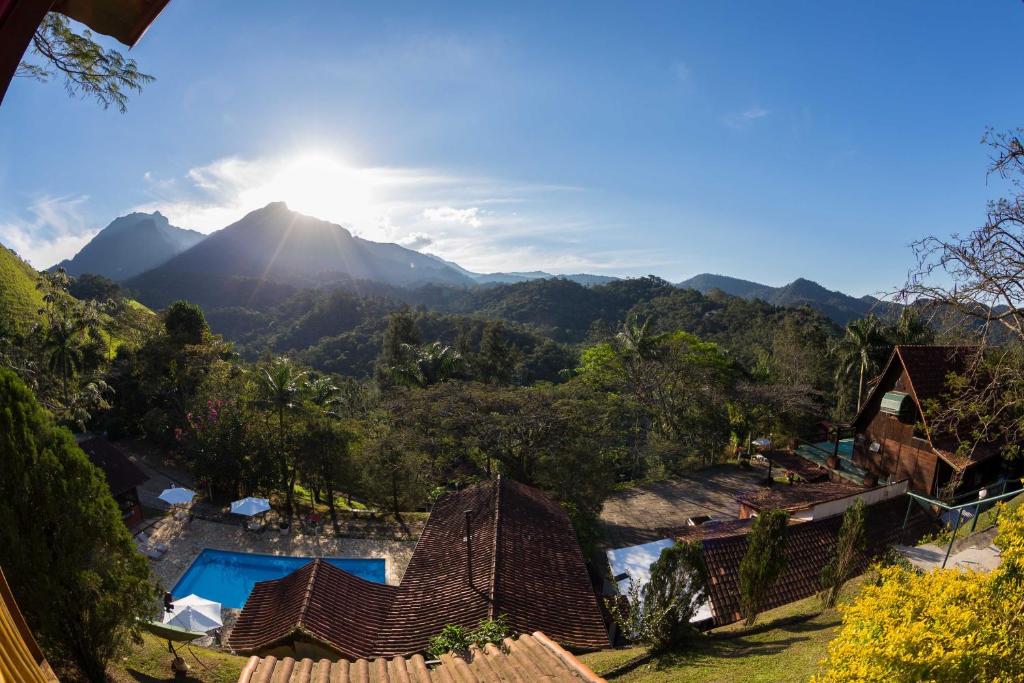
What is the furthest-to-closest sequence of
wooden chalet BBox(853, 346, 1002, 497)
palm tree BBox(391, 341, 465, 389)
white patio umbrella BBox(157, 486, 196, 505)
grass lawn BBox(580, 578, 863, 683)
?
palm tree BBox(391, 341, 465, 389) → white patio umbrella BBox(157, 486, 196, 505) → wooden chalet BBox(853, 346, 1002, 497) → grass lawn BBox(580, 578, 863, 683)

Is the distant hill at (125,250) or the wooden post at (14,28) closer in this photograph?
the wooden post at (14,28)

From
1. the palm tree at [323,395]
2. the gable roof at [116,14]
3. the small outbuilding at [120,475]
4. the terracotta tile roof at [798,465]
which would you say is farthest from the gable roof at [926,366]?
the small outbuilding at [120,475]

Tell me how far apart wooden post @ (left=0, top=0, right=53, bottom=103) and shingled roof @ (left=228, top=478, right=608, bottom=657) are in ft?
29.0

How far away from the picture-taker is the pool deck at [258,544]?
15.9 metres

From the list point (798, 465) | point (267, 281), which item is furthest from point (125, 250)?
point (798, 465)

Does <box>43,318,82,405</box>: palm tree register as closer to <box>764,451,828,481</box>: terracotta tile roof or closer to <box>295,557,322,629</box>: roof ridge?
<box>295,557,322,629</box>: roof ridge

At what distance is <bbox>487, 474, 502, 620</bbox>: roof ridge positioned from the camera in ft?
28.3

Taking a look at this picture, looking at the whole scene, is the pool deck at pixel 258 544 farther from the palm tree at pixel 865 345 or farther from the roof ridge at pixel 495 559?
the palm tree at pixel 865 345

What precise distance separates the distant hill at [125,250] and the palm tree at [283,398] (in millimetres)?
158511

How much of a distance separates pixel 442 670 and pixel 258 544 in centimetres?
1458

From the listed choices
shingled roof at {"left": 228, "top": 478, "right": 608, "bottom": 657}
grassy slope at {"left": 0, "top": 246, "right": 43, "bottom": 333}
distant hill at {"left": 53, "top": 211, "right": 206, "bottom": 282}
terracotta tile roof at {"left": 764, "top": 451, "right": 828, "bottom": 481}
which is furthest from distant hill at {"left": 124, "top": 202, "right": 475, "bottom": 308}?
terracotta tile roof at {"left": 764, "top": 451, "right": 828, "bottom": 481}

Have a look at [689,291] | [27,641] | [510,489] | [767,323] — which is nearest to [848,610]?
[27,641]

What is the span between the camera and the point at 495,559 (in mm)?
10008

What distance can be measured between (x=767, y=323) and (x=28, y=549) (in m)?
60.7
